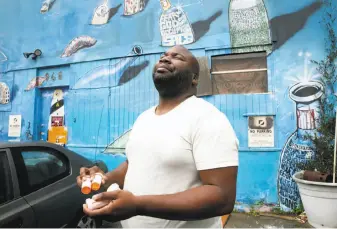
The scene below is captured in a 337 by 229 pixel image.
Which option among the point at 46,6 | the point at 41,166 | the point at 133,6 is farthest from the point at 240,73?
the point at 46,6

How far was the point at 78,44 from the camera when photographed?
582 cm

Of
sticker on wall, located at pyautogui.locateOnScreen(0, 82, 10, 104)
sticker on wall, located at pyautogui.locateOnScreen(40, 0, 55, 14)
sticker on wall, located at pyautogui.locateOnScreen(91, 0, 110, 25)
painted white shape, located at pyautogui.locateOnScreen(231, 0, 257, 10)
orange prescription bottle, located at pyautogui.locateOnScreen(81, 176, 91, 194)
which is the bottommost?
orange prescription bottle, located at pyautogui.locateOnScreen(81, 176, 91, 194)

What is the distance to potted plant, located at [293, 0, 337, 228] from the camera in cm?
327

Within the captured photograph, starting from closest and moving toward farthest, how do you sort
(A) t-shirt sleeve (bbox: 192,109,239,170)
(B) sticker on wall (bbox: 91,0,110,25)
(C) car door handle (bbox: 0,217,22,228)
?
1. (A) t-shirt sleeve (bbox: 192,109,239,170)
2. (C) car door handle (bbox: 0,217,22,228)
3. (B) sticker on wall (bbox: 91,0,110,25)

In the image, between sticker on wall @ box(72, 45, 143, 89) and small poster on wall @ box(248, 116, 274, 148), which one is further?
sticker on wall @ box(72, 45, 143, 89)

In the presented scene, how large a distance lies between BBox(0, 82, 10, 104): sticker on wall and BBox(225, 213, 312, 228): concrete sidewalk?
606cm

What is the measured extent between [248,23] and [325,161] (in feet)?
8.71

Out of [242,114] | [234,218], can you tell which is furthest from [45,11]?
[234,218]

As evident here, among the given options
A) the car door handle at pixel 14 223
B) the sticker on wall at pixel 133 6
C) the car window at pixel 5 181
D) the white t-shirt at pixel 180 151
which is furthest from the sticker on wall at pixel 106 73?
the white t-shirt at pixel 180 151

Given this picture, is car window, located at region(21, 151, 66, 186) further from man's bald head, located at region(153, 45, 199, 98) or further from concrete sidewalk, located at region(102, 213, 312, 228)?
concrete sidewalk, located at region(102, 213, 312, 228)

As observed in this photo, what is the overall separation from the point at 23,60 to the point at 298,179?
663 centimetres

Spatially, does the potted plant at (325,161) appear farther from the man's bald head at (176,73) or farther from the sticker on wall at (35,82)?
the sticker on wall at (35,82)

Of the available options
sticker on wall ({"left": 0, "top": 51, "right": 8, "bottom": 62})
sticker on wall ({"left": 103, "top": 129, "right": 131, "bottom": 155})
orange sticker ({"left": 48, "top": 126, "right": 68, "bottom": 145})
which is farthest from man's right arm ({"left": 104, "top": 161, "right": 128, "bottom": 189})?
sticker on wall ({"left": 0, "top": 51, "right": 8, "bottom": 62})

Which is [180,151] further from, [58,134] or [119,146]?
[58,134]
